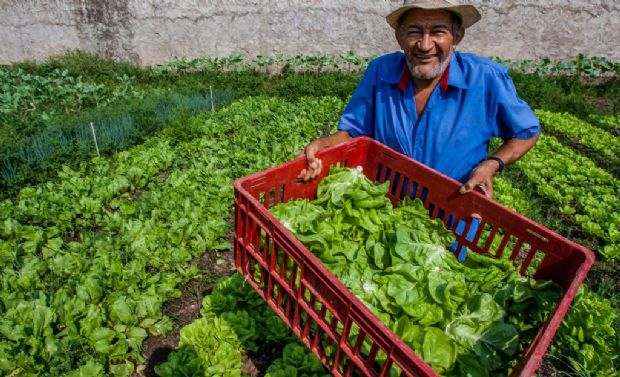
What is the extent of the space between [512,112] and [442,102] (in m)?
0.42

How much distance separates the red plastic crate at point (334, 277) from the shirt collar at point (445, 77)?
46cm

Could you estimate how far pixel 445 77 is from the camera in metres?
2.50

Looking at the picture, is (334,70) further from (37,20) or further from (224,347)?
(224,347)

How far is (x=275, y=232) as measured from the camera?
1667 mm

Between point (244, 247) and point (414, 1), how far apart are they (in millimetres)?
1712

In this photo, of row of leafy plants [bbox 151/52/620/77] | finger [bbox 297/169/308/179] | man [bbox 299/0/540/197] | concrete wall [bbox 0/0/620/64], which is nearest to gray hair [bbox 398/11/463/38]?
man [bbox 299/0/540/197]

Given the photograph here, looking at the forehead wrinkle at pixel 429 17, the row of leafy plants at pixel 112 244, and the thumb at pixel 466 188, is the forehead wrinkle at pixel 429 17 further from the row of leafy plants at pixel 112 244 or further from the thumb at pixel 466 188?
the row of leafy plants at pixel 112 244

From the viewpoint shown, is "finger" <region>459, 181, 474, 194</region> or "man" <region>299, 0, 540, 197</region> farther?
"man" <region>299, 0, 540, 197</region>

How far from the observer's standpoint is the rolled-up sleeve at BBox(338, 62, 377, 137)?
278cm

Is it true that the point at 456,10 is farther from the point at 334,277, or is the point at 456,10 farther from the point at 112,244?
the point at 112,244

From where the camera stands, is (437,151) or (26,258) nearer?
(437,151)

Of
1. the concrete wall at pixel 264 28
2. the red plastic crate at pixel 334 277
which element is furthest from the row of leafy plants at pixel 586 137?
the red plastic crate at pixel 334 277

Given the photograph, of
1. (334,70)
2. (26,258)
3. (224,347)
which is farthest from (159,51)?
(224,347)

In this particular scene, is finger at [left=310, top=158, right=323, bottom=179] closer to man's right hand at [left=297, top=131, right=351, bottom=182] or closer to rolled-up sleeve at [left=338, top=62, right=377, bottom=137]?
man's right hand at [left=297, top=131, right=351, bottom=182]
